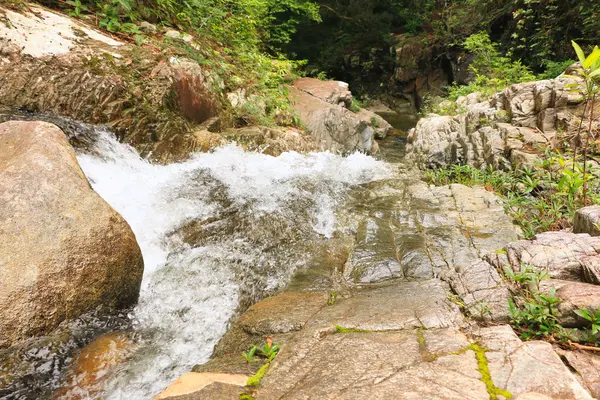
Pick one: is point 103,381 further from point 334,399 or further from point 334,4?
point 334,4

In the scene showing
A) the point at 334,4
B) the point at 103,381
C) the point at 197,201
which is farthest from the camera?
the point at 334,4

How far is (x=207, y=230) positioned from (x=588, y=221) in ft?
14.1

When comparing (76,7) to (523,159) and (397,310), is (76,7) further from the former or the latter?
(523,159)

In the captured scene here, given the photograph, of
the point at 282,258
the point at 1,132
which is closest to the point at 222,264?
the point at 282,258

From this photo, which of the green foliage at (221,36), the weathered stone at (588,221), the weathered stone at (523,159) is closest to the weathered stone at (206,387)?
the weathered stone at (588,221)

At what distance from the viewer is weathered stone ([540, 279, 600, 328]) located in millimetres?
2264

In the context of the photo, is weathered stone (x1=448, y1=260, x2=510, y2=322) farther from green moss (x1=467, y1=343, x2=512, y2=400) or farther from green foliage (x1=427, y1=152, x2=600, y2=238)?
green foliage (x1=427, y1=152, x2=600, y2=238)

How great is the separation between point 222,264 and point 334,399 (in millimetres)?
2440

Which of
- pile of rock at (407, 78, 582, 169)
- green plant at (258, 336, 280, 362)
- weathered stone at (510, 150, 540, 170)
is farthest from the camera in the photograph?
pile of rock at (407, 78, 582, 169)

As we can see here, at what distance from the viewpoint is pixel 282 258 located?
4258 mm

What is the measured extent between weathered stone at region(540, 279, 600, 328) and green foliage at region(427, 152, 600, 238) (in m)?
2.07

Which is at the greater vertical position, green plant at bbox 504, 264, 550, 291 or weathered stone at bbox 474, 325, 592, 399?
green plant at bbox 504, 264, 550, 291

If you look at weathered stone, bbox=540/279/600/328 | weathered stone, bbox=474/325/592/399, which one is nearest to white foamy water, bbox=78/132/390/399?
weathered stone, bbox=474/325/592/399

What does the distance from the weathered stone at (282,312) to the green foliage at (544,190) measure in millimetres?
3085
